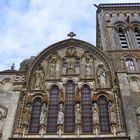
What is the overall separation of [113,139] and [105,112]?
2915mm

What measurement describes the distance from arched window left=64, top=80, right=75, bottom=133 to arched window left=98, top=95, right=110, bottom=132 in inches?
76.3

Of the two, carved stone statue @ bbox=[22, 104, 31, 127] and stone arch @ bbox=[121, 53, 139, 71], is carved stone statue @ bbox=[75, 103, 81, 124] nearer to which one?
carved stone statue @ bbox=[22, 104, 31, 127]

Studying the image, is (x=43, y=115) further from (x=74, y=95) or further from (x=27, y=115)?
(x=74, y=95)

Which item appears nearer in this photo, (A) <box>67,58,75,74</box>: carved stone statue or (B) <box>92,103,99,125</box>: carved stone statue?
(B) <box>92,103,99,125</box>: carved stone statue

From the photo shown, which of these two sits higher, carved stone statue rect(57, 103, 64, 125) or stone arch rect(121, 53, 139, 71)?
stone arch rect(121, 53, 139, 71)

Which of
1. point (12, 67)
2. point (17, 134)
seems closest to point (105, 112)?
point (17, 134)

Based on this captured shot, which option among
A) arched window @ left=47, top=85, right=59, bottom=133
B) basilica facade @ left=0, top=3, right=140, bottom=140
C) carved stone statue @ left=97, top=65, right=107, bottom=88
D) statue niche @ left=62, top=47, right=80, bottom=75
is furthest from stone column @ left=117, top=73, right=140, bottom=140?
arched window @ left=47, top=85, right=59, bottom=133

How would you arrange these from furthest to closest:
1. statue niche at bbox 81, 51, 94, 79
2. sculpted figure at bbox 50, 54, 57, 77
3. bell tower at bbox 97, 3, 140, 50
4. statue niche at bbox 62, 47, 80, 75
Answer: bell tower at bbox 97, 3, 140, 50
statue niche at bbox 62, 47, 80, 75
sculpted figure at bbox 50, 54, 57, 77
statue niche at bbox 81, 51, 94, 79

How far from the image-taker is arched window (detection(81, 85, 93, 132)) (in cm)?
2014

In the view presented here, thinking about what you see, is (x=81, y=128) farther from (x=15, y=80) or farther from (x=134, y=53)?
(x=134, y=53)

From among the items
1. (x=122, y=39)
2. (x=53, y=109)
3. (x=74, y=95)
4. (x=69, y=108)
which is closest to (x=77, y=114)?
(x=69, y=108)

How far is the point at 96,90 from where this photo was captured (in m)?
22.5

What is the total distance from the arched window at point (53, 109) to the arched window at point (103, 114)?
10.4ft

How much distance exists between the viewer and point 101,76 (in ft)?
78.4
